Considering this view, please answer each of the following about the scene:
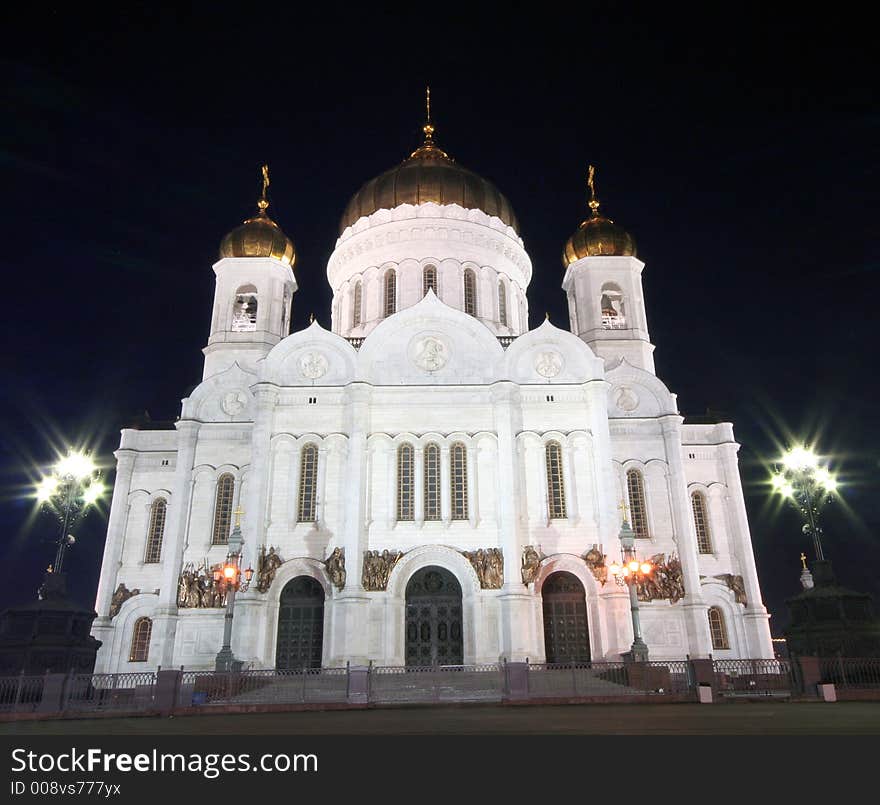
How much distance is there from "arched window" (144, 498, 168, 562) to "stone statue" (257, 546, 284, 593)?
5776 millimetres

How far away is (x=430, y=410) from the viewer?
2673cm

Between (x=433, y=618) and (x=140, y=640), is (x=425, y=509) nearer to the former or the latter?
(x=433, y=618)

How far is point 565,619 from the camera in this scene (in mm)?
24172

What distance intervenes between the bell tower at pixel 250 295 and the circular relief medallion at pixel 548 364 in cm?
1223

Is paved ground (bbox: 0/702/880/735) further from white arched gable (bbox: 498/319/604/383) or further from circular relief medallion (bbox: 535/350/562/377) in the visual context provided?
circular relief medallion (bbox: 535/350/562/377)

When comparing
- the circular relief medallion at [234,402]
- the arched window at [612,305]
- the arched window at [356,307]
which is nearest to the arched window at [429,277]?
the arched window at [356,307]

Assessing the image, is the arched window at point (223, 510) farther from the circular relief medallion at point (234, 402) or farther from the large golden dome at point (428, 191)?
the large golden dome at point (428, 191)

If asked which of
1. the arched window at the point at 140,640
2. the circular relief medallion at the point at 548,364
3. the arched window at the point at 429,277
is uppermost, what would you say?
the arched window at the point at 429,277

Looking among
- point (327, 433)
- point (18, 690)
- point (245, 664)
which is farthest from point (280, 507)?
point (18, 690)

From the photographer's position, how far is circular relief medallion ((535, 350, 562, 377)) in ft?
90.6

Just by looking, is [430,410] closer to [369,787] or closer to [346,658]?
[346,658]

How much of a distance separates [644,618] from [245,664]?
1389cm

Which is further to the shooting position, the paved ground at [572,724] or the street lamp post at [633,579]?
the street lamp post at [633,579]

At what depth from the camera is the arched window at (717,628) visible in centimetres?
2608
